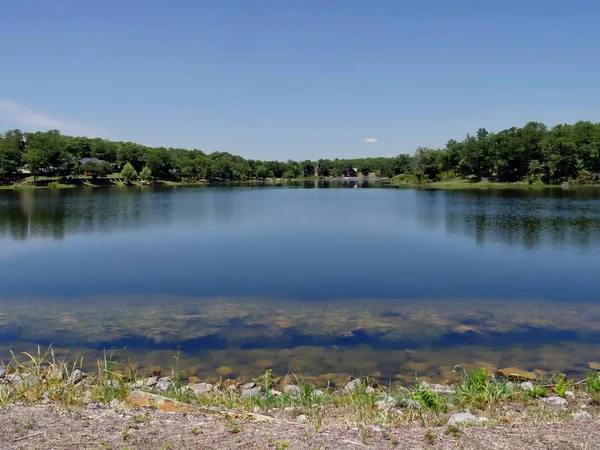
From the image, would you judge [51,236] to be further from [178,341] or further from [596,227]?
[596,227]

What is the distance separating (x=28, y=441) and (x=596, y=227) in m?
32.6

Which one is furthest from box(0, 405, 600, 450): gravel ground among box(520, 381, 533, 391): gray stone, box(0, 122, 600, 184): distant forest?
box(0, 122, 600, 184): distant forest

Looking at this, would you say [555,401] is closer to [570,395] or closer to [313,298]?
[570,395]

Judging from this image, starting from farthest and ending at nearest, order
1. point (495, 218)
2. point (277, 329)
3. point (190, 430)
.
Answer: point (495, 218)
point (277, 329)
point (190, 430)

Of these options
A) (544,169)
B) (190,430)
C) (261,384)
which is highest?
(544,169)

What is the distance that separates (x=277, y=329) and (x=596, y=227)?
26.2m

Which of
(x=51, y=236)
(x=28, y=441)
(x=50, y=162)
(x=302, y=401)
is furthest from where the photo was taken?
(x=50, y=162)

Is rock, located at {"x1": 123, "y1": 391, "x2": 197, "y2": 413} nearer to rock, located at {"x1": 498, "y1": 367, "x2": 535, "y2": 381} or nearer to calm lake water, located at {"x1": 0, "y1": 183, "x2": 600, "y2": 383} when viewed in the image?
calm lake water, located at {"x1": 0, "y1": 183, "x2": 600, "y2": 383}

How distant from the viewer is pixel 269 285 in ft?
53.2

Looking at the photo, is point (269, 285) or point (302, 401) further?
point (269, 285)

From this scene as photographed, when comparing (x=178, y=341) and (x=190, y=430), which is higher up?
(x=190, y=430)

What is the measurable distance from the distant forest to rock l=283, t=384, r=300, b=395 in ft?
308

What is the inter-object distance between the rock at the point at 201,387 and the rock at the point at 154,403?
1.51 meters

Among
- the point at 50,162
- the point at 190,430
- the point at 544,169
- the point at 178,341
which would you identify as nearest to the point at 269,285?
the point at 178,341
